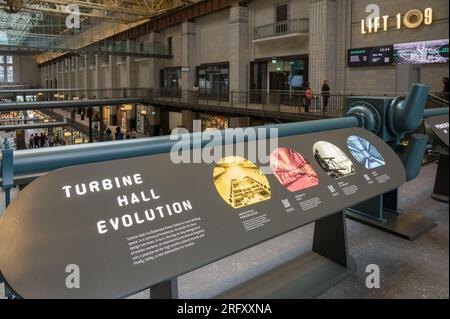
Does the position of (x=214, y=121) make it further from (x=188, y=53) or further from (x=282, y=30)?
(x=282, y=30)

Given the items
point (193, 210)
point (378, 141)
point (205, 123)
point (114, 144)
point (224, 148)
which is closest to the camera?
point (193, 210)

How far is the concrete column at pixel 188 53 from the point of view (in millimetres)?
28828

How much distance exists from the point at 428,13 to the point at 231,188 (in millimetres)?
15626

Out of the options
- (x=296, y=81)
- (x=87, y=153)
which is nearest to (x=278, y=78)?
(x=296, y=81)

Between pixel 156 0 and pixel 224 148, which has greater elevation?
pixel 156 0

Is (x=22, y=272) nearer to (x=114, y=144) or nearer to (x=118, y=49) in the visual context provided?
(x=114, y=144)

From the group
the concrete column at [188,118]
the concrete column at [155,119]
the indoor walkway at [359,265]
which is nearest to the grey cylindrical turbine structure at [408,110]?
the indoor walkway at [359,265]

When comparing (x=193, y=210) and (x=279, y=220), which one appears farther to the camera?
(x=279, y=220)

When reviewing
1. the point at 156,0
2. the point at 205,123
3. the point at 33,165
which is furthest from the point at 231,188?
the point at 156,0

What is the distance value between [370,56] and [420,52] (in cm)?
227

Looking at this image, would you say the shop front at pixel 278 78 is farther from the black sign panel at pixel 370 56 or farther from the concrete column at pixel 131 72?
the concrete column at pixel 131 72

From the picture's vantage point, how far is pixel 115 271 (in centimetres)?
153

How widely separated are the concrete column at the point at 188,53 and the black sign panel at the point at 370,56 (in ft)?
47.4

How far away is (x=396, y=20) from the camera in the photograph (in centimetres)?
1560
